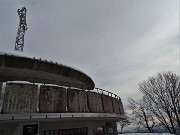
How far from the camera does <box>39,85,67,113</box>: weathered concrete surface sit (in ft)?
27.3

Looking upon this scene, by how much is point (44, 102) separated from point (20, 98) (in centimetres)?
110

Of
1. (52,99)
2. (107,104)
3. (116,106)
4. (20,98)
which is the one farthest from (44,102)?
(116,106)

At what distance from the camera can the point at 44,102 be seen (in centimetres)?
837

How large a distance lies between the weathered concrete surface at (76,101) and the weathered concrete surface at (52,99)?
1.05 feet

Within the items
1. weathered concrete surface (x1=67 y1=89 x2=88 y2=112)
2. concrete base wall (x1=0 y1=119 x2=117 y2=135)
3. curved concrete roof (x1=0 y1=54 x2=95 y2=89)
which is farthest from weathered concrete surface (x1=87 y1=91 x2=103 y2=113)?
curved concrete roof (x1=0 y1=54 x2=95 y2=89)

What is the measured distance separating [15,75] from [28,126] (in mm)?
3098

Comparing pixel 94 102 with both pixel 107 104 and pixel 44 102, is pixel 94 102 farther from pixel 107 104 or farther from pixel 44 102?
pixel 44 102

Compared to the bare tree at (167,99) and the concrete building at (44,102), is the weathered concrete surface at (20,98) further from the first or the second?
the bare tree at (167,99)

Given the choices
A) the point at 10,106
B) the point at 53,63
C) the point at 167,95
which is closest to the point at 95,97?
the point at 53,63

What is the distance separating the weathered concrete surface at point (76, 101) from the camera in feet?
30.5

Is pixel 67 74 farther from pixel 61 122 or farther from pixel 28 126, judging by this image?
pixel 28 126

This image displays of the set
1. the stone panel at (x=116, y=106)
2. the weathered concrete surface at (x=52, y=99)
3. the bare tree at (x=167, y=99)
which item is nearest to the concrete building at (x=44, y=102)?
the weathered concrete surface at (x=52, y=99)

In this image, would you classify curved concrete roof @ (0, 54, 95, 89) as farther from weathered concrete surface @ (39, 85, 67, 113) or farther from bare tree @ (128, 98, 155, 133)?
bare tree @ (128, 98, 155, 133)

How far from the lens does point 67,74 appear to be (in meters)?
11.4
